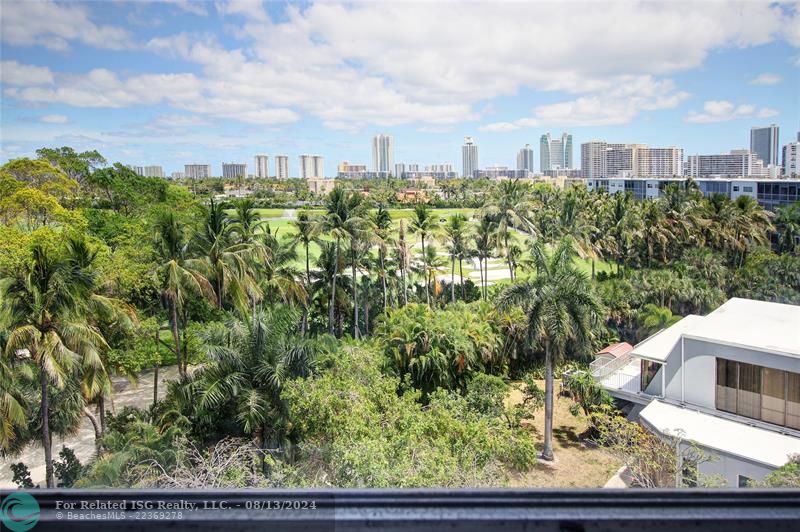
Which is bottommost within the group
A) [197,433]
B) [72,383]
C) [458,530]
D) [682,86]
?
[197,433]

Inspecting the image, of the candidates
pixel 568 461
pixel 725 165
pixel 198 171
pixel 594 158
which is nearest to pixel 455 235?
pixel 568 461

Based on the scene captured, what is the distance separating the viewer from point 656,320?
42.0 feet

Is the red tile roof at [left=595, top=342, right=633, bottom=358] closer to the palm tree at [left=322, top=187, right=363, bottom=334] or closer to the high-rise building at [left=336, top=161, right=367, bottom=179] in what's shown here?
the palm tree at [left=322, top=187, right=363, bottom=334]

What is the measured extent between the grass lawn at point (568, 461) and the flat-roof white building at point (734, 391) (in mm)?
A: 900

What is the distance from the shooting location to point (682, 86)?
15.1 ft

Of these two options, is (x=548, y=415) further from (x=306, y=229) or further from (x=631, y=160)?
(x=631, y=160)

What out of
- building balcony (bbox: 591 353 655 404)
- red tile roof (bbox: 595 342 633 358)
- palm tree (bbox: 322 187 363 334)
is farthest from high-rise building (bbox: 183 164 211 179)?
building balcony (bbox: 591 353 655 404)

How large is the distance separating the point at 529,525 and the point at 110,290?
452 inches

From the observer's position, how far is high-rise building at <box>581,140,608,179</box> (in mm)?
66812

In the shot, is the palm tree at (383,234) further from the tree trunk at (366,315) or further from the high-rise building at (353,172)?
the high-rise building at (353,172)

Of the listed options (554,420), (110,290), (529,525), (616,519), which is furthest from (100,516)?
(110,290)

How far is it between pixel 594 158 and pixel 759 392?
2645 inches

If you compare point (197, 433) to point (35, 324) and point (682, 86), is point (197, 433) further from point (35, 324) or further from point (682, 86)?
point (682, 86)

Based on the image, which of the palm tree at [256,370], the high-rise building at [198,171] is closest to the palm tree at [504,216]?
the palm tree at [256,370]
